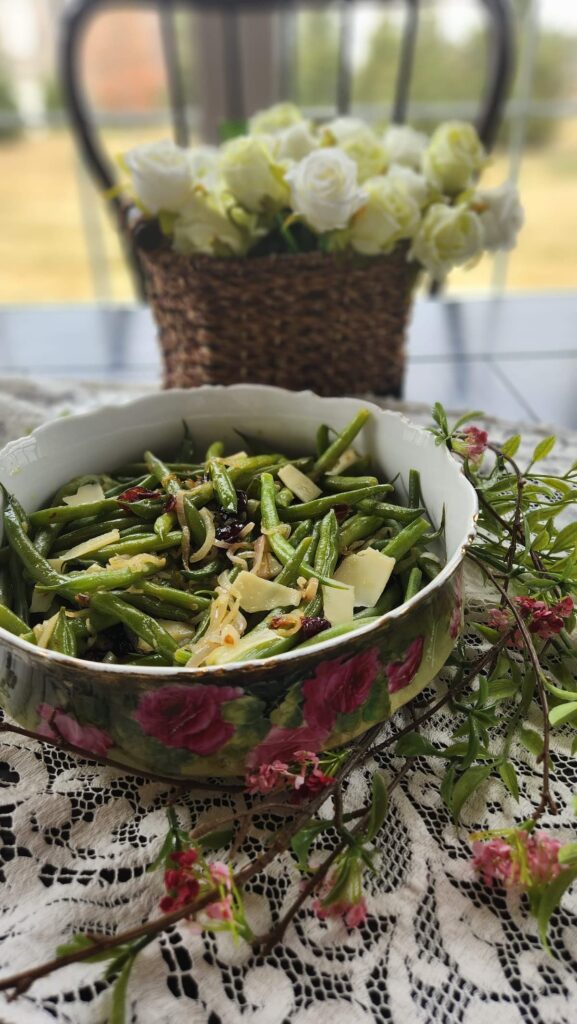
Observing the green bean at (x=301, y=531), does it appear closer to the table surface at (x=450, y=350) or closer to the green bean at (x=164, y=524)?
the green bean at (x=164, y=524)

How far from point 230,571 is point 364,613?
144 millimetres

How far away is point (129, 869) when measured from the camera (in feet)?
2.21

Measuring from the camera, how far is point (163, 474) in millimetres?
993

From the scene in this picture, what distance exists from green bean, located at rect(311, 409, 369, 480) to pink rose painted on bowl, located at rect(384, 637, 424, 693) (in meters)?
0.35

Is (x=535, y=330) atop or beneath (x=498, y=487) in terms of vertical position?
beneath

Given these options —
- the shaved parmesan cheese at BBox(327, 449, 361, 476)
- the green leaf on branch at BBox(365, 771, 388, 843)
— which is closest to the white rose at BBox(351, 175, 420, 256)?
the shaved parmesan cheese at BBox(327, 449, 361, 476)

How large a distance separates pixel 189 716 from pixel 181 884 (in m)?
0.12

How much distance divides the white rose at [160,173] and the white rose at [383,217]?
0.80ft

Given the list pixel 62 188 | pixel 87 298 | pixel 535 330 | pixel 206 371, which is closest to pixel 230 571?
pixel 206 371

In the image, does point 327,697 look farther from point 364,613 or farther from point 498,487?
point 498,487

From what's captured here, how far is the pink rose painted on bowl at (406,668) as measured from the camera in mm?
690

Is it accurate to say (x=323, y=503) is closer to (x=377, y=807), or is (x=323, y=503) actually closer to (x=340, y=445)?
(x=340, y=445)

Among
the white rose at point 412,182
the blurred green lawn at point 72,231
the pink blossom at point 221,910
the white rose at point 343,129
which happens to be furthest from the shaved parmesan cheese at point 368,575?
the blurred green lawn at point 72,231

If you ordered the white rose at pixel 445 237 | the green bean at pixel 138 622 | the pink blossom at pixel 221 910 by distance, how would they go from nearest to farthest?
the pink blossom at pixel 221 910, the green bean at pixel 138 622, the white rose at pixel 445 237
